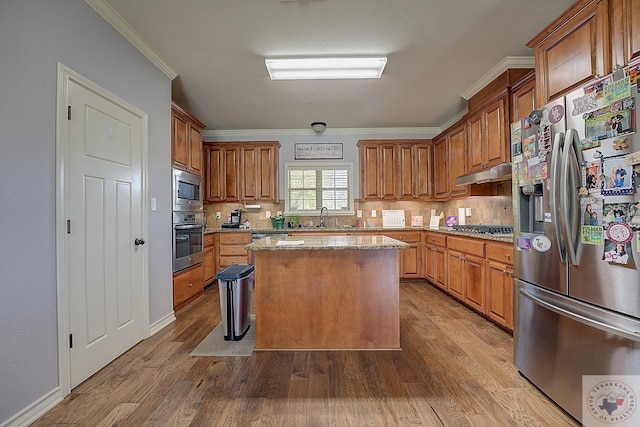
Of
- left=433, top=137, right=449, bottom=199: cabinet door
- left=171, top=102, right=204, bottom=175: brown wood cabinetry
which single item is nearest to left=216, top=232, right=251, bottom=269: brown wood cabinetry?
left=171, top=102, right=204, bottom=175: brown wood cabinetry

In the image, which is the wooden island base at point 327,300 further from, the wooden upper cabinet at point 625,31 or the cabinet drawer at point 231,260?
the cabinet drawer at point 231,260

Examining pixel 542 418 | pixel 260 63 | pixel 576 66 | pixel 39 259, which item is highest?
pixel 260 63

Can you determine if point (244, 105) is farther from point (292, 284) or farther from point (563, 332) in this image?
point (563, 332)


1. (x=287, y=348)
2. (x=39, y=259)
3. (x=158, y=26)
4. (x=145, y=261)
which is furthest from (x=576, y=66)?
(x=145, y=261)

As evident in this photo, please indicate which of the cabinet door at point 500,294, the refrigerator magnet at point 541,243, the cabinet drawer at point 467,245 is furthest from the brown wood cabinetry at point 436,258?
the refrigerator magnet at point 541,243

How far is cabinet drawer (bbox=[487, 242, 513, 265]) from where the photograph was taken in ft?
8.68

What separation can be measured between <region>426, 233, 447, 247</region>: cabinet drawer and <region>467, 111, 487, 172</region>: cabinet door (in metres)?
1.00

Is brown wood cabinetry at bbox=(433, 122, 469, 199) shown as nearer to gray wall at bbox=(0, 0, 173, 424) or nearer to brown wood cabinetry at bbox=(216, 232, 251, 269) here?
brown wood cabinetry at bbox=(216, 232, 251, 269)

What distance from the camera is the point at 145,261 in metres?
2.63

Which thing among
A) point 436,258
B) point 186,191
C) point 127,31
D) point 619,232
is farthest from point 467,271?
point 127,31

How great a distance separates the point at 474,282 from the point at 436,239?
1117 millimetres

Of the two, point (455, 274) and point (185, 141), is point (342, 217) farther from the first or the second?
point (185, 141)

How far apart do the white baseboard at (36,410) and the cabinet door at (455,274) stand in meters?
3.78

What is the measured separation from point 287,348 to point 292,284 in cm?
53
